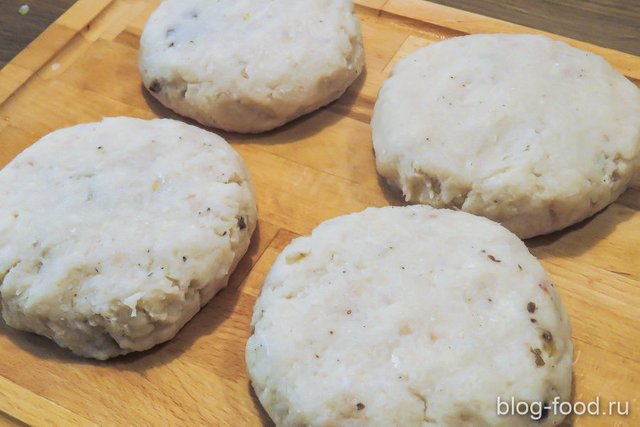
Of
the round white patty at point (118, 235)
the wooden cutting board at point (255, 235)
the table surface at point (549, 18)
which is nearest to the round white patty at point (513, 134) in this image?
the wooden cutting board at point (255, 235)

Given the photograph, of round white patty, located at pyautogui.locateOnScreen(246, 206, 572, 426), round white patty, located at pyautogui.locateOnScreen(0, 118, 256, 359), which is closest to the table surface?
round white patty, located at pyautogui.locateOnScreen(0, 118, 256, 359)

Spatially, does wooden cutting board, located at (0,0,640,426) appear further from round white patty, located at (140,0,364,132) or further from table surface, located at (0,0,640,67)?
table surface, located at (0,0,640,67)

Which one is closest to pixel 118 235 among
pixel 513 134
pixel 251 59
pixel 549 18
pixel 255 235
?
pixel 255 235

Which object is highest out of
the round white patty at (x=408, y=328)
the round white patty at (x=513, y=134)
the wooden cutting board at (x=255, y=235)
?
the round white patty at (x=513, y=134)

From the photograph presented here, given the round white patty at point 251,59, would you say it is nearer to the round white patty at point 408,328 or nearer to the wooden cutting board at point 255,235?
the wooden cutting board at point 255,235

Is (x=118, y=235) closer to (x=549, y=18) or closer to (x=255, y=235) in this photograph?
(x=255, y=235)

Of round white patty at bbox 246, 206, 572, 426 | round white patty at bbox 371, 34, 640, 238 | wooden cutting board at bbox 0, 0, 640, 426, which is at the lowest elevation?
wooden cutting board at bbox 0, 0, 640, 426
